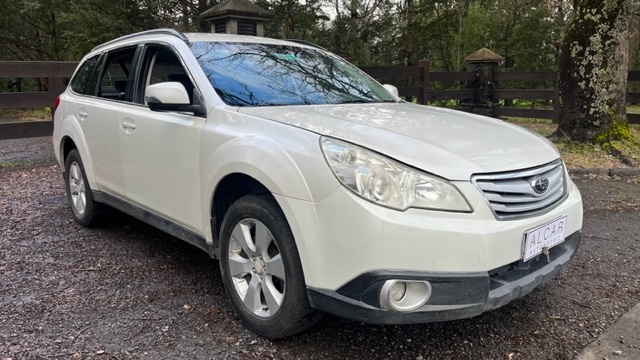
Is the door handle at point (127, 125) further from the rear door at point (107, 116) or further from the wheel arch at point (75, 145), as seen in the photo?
the wheel arch at point (75, 145)

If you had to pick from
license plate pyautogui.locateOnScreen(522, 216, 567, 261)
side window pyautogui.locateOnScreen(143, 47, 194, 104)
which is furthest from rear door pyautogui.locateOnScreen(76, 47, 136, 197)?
license plate pyautogui.locateOnScreen(522, 216, 567, 261)

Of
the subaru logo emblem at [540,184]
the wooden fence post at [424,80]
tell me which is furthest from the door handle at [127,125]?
the wooden fence post at [424,80]

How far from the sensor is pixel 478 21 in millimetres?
21500

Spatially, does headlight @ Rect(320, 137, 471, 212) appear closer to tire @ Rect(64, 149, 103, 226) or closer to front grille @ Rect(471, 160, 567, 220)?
front grille @ Rect(471, 160, 567, 220)

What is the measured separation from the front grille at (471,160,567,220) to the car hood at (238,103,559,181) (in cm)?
4

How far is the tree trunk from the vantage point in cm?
669

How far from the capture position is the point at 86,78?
14.6 feet

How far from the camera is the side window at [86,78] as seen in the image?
429cm

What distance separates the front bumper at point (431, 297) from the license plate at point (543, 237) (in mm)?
136

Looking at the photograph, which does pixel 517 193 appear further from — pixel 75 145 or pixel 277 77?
pixel 75 145

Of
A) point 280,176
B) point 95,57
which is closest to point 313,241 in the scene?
point 280,176

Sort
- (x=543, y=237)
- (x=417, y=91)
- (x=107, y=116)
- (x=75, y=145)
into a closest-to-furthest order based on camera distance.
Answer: (x=543, y=237) < (x=107, y=116) < (x=75, y=145) < (x=417, y=91)

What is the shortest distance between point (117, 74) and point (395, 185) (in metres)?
3.00

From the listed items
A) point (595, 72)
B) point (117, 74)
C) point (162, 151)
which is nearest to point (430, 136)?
point (162, 151)
